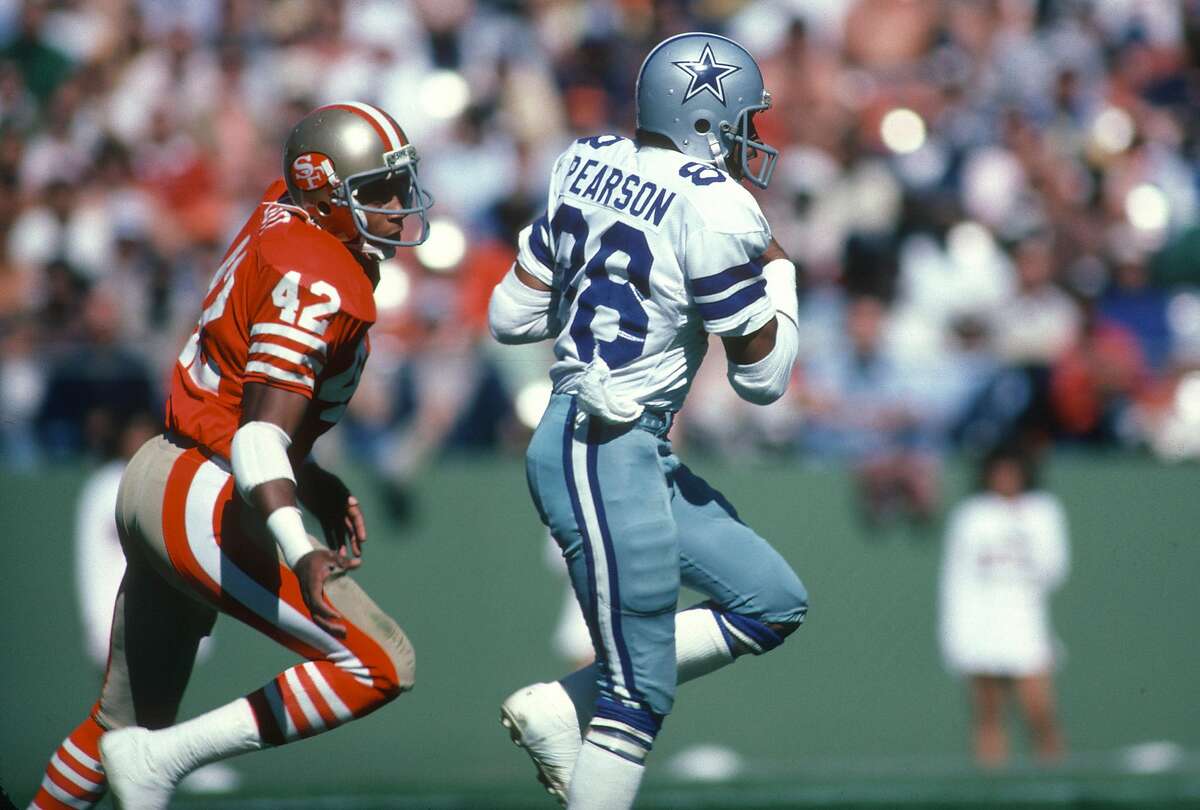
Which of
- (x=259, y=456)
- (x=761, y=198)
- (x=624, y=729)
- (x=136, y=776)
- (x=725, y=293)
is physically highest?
(x=761, y=198)

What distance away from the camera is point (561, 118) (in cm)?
955

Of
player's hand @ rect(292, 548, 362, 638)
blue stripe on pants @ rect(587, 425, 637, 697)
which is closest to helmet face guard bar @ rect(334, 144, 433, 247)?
blue stripe on pants @ rect(587, 425, 637, 697)

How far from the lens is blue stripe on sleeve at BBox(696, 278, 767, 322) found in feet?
12.3

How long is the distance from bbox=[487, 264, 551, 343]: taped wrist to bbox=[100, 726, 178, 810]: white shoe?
137cm

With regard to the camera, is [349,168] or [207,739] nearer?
[207,739]

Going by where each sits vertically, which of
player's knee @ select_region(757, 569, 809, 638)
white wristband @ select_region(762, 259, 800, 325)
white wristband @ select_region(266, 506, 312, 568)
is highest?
white wristband @ select_region(762, 259, 800, 325)

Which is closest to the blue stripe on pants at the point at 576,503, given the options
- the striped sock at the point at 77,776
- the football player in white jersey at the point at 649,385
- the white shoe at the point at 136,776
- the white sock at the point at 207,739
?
the football player in white jersey at the point at 649,385

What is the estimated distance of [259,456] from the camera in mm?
3625

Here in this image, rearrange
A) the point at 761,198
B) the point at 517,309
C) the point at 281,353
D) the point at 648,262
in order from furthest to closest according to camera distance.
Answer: the point at 761,198, the point at 517,309, the point at 648,262, the point at 281,353

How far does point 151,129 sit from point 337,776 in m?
4.41

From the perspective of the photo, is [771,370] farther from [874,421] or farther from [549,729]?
[874,421]

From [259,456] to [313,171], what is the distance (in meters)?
0.82

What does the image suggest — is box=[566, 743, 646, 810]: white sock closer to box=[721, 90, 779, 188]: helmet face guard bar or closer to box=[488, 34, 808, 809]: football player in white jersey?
box=[488, 34, 808, 809]: football player in white jersey

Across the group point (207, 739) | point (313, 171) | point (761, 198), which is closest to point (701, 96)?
point (313, 171)
